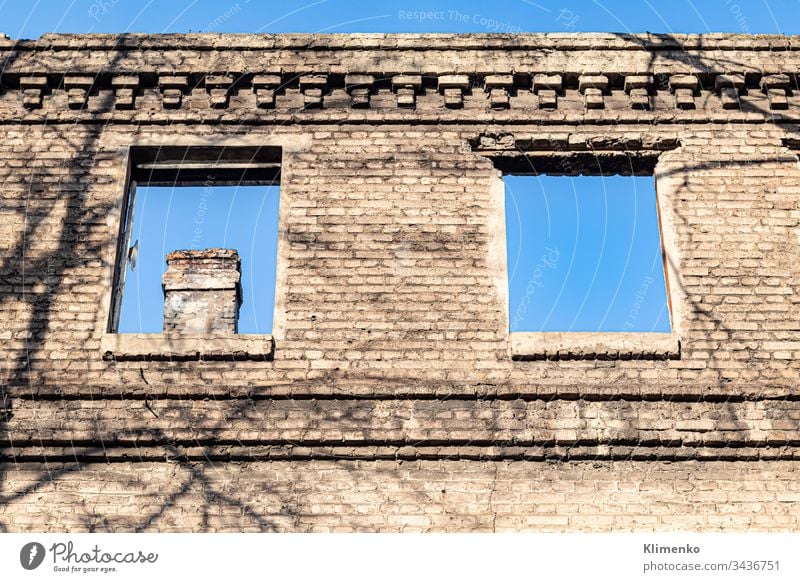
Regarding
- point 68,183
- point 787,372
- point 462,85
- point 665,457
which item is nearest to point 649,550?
point 665,457

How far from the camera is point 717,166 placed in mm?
8922

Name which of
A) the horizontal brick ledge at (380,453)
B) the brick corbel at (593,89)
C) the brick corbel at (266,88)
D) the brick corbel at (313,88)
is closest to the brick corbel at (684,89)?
the brick corbel at (593,89)

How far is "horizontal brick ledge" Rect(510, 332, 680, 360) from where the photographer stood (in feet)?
26.2

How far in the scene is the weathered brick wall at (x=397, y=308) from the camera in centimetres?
750

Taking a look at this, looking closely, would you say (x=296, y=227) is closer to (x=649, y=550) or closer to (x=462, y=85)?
(x=462, y=85)

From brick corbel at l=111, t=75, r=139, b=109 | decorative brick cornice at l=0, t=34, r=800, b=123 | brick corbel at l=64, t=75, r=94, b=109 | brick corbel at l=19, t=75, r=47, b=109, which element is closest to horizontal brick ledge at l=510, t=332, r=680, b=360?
decorative brick cornice at l=0, t=34, r=800, b=123

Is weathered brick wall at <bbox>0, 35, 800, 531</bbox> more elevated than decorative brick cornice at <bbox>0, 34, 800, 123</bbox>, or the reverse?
decorative brick cornice at <bbox>0, 34, 800, 123</bbox>

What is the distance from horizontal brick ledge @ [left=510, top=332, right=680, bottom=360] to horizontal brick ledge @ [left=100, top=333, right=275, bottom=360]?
2.02 metres

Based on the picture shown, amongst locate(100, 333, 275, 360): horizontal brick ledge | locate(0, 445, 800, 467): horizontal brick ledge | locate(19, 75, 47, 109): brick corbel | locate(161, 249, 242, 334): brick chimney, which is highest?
locate(19, 75, 47, 109): brick corbel

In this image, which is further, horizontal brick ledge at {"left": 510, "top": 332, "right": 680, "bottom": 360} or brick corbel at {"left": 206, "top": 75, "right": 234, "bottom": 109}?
brick corbel at {"left": 206, "top": 75, "right": 234, "bottom": 109}

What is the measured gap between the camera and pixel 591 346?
315 inches

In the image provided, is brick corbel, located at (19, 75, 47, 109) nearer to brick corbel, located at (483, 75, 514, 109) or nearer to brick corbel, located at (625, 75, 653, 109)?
brick corbel, located at (483, 75, 514, 109)

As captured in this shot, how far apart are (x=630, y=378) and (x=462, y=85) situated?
3.14m

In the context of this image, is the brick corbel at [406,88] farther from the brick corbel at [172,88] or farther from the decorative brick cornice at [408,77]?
the brick corbel at [172,88]
